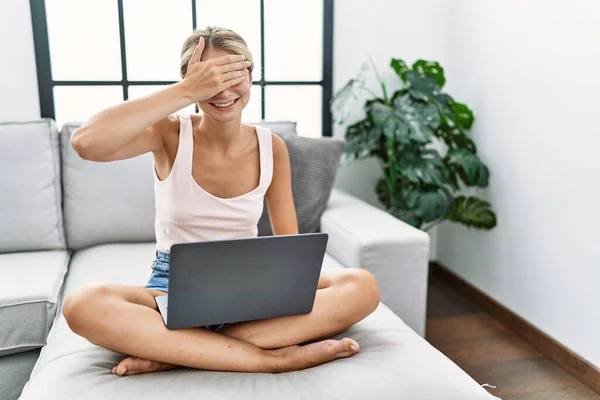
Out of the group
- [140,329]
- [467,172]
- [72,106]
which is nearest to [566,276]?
[467,172]

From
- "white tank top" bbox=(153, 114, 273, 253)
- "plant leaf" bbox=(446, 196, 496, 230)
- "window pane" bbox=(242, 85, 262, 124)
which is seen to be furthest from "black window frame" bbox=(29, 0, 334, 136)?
"white tank top" bbox=(153, 114, 273, 253)

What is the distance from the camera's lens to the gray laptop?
1246mm

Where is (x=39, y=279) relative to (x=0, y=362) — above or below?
above

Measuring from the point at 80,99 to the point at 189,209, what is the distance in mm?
1476

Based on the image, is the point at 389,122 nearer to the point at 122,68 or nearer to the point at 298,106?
the point at 298,106

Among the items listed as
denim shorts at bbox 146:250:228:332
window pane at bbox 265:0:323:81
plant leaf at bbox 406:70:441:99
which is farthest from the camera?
window pane at bbox 265:0:323:81

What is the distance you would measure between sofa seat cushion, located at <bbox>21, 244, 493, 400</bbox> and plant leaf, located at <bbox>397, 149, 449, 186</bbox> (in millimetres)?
1127

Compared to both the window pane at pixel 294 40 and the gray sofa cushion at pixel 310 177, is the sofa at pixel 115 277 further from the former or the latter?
the window pane at pixel 294 40

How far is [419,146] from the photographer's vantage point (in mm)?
2680

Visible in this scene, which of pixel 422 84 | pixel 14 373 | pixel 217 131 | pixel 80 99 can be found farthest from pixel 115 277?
pixel 422 84

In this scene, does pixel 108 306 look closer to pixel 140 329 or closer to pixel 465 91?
pixel 140 329

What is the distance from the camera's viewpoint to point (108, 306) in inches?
52.4

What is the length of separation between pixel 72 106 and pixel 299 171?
1138 millimetres

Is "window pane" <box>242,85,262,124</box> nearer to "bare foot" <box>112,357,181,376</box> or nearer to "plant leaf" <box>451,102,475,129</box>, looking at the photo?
"plant leaf" <box>451,102,475,129</box>
